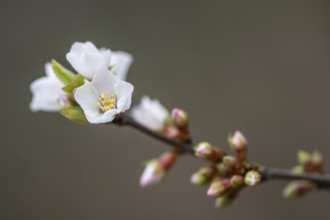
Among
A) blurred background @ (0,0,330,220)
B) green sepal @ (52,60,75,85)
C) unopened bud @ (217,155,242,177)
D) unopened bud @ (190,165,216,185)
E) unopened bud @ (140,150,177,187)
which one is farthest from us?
blurred background @ (0,0,330,220)

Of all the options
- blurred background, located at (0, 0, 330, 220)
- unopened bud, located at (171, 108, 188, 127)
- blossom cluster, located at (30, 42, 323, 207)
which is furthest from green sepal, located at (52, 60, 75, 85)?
blurred background, located at (0, 0, 330, 220)

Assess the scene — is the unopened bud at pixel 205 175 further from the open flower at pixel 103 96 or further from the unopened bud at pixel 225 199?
the open flower at pixel 103 96

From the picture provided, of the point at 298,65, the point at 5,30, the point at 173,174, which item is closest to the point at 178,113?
the point at 173,174

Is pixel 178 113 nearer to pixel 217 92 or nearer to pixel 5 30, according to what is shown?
pixel 217 92

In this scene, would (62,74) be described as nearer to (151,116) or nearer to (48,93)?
(48,93)

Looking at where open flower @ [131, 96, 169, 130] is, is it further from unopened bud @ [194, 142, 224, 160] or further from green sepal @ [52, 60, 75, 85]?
green sepal @ [52, 60, 75, 85]

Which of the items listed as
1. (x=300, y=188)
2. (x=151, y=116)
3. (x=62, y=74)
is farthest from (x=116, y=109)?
(x=300, y=188)

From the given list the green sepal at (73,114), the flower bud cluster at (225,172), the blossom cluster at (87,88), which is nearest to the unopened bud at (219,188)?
the flower bud cluster at (225,172)
